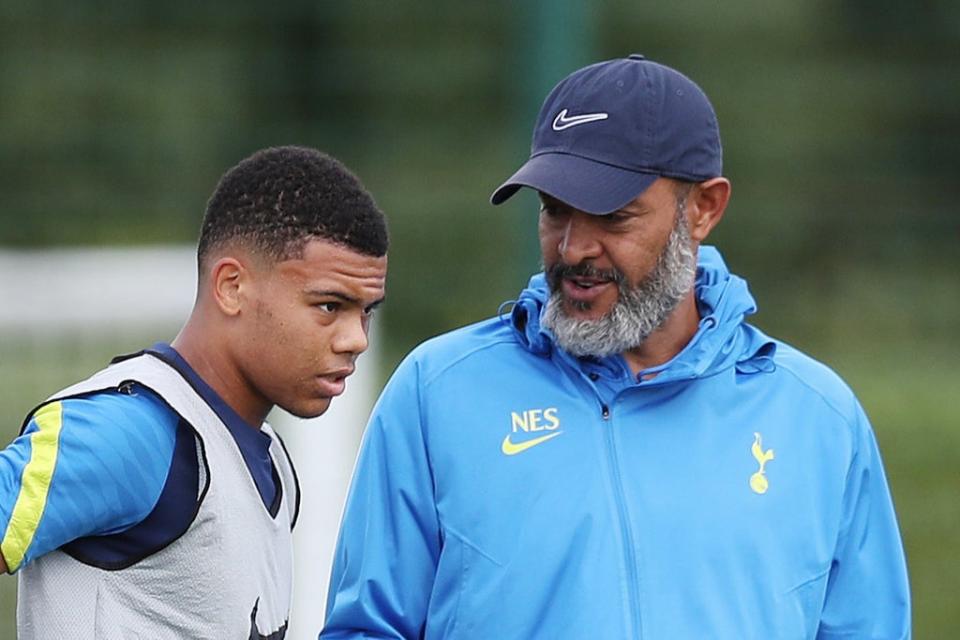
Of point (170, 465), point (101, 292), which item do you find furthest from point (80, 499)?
point (101, 292)

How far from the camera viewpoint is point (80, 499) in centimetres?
233

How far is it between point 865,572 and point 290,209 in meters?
1.05

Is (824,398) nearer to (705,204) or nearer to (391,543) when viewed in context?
(705,204)

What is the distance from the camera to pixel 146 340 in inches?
189

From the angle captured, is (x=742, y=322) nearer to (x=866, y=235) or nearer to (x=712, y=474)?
(x=712, y=474)

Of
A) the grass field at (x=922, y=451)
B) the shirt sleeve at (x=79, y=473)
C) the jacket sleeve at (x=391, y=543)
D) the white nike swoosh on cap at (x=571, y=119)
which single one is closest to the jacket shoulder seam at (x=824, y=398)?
the white nike swoosh on cap at (x=571, y=119)

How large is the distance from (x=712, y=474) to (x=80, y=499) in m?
0.97

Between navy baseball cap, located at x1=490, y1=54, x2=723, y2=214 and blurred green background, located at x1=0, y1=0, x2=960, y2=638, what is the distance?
1.84 meters

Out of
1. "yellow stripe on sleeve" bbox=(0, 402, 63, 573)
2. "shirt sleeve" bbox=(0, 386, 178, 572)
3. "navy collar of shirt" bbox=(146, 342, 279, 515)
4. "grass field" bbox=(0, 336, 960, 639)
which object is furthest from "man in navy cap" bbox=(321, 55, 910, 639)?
"grass field" bbox=(0, 336, 960, 639)

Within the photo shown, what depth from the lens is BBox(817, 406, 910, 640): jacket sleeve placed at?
2775 millimetres

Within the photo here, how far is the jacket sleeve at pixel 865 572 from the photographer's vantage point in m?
2.78

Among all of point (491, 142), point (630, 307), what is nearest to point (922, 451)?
point (491, 142)

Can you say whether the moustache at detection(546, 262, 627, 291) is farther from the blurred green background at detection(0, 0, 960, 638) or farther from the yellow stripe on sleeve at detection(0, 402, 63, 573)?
the blurred green background at detection(0, 0, 960, 638)

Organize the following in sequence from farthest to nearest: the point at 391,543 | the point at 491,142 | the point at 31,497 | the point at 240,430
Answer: the point at 491,142, the point at 391,543, the point at 240,430, the point at 31,497
